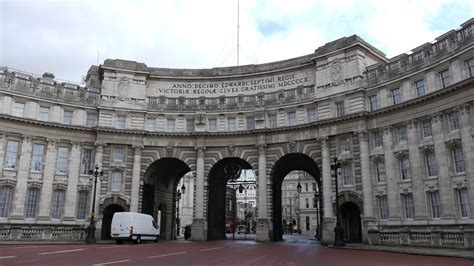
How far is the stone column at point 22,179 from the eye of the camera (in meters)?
40.5

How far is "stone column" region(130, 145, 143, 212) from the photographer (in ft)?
146

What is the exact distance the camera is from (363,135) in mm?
39812

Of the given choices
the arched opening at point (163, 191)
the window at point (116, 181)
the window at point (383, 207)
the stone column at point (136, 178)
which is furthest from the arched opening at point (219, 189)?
the window at point (383, 207)

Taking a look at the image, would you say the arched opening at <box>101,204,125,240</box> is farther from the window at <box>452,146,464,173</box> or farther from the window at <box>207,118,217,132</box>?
the window at <box>452,146,464,173</box>

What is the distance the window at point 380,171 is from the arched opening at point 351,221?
389cm

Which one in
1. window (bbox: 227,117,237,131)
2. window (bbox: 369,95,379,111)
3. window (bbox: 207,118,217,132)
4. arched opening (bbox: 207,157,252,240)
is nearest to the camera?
window (bbox: 369,95,379,111)

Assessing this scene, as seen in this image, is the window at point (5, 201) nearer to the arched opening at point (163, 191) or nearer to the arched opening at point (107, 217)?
the arched opening at point (107, 217)

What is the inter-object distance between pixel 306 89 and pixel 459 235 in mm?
22372

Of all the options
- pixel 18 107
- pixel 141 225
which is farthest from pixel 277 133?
pixel 18 107

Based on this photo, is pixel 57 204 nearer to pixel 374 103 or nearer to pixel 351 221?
pixel 351 221

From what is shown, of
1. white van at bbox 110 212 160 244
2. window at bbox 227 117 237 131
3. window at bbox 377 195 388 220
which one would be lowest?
white van at bbox 110 212 160 244

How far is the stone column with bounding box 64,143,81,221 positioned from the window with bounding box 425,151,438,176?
111 ft

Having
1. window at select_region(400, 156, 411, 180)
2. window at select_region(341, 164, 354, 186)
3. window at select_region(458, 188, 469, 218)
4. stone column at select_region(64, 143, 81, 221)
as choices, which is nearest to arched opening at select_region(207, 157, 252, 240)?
window at select_region(341, 164, 354, 186)

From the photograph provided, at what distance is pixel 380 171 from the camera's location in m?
38.8
